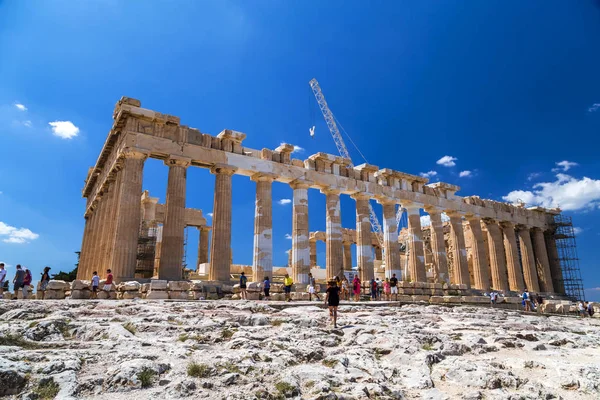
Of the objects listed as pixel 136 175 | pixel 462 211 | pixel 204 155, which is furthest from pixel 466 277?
pixel 136 175

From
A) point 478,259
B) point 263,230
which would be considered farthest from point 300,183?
point 478,259

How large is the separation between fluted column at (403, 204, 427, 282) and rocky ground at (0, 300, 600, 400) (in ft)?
64.9

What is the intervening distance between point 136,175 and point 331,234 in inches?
504

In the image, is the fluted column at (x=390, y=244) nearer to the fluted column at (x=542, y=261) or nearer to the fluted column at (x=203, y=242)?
the fluted column at (x=203, y=242)

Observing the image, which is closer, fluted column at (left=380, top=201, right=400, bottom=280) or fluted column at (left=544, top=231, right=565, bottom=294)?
fluted column at (left=380, top=201, right=400, bottom=280)

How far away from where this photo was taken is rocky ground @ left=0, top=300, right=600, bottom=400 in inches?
247

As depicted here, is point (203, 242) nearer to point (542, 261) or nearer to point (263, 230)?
point (263, 230)

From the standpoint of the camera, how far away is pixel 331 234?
2820 centimetres

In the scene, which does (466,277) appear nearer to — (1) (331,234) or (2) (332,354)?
(1) (331,234)

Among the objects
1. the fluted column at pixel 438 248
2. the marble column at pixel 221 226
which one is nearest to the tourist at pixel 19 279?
the marble column at pixel 221 226

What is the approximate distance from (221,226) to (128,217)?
4.83 m

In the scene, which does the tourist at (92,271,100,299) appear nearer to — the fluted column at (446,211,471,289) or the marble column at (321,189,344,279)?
the marble column at (321,189,344,279)

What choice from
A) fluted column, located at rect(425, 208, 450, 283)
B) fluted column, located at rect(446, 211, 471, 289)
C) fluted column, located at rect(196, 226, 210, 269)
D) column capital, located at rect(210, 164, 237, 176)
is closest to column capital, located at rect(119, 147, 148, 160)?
column capital, located at rect(210, 164, 237, 176)

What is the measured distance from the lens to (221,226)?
23.4 metres
